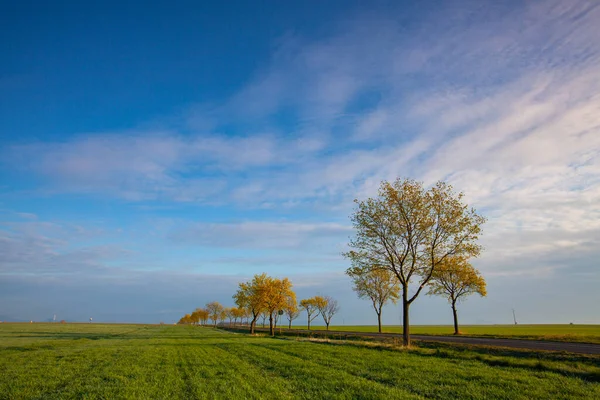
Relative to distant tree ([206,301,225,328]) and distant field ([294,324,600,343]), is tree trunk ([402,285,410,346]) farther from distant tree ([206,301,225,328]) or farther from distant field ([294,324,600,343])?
distant tree ([206,301,225,328])

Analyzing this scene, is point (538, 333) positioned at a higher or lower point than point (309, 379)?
lower

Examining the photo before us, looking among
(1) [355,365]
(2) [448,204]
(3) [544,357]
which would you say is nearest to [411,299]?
(2) [448,204]

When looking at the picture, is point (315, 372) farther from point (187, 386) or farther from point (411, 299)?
point (411, 299)

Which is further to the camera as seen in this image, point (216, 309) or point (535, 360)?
point (216, 309)

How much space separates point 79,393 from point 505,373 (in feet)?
66.3

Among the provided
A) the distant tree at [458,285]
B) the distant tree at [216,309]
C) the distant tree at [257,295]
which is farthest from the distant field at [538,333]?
the distant tree at [216,309]

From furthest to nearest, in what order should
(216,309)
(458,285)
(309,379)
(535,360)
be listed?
(216,309) → (458,285) → (535,360) → (309,379)

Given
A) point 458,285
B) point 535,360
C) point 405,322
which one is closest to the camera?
point 535,360

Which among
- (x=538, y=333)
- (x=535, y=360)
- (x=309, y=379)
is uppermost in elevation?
(x=535, y=360)

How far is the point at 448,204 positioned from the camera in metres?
36.2

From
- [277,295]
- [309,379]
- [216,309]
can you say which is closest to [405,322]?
[309,379]

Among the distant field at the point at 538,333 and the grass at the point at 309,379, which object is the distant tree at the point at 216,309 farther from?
the grass at the point at 309,379

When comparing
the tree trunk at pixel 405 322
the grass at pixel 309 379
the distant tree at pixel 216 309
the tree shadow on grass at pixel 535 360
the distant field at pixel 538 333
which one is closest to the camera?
the grass at pixel 309 379

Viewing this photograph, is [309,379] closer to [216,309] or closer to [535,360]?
[535,360]
